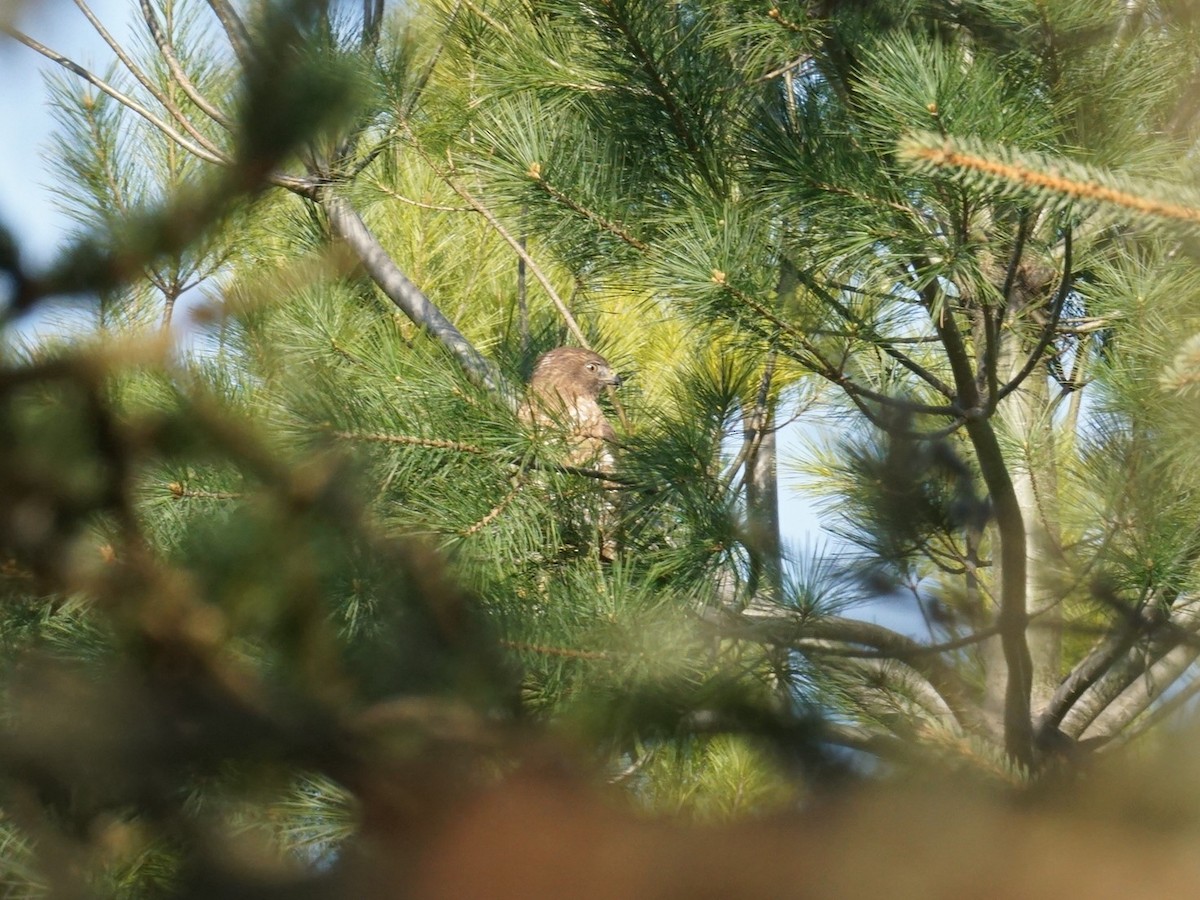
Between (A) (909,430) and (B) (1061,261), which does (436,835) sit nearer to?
(A) (909,430)

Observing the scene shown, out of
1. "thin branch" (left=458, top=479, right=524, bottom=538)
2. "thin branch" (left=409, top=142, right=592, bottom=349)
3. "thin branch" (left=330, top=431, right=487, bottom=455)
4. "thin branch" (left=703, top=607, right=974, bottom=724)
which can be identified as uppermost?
"thin branch" (left=409, top=142, right=592, bottom=349)

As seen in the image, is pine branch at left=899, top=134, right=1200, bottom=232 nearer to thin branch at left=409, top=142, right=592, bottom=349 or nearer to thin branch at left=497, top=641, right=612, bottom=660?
thin branch at left=497, top=641, right=612, bottom=660

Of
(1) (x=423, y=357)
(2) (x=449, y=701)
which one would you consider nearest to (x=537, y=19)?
(1) (x=423, y=357)

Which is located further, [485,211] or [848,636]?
[485,211]

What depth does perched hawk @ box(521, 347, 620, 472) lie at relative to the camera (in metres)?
2.25

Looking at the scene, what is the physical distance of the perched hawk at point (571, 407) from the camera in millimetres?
2246

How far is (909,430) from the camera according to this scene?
2.38 m

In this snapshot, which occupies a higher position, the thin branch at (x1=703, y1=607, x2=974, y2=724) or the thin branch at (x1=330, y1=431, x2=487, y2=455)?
the thin branch at (x1=330, y1=431, x2=487, y2=455)

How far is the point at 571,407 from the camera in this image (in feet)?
7.82

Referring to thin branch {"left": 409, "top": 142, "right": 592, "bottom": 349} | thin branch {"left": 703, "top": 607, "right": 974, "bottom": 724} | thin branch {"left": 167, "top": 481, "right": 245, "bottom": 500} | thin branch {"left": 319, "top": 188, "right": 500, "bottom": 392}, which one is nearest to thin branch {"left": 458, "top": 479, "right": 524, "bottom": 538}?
thin branch {"left": 703, "top": 607, "right": 974, "bottom": 724}

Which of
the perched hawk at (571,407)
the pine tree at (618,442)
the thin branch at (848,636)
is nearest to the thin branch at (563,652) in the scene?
the pine tree at (618,442)

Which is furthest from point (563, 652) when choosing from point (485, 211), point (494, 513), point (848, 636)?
point (485, 211)

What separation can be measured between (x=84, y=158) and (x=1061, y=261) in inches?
100.0

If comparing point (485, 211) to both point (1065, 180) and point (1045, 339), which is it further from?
point (1065, 180)
